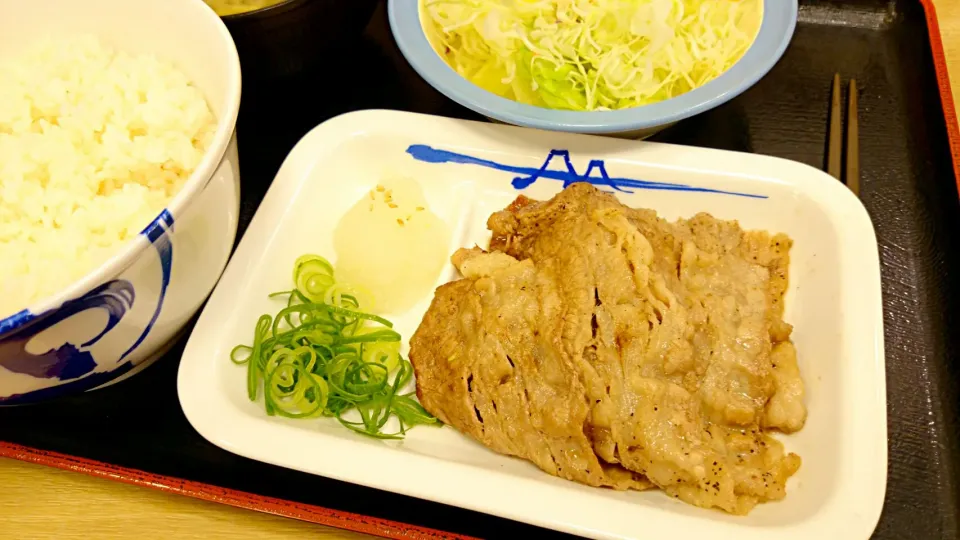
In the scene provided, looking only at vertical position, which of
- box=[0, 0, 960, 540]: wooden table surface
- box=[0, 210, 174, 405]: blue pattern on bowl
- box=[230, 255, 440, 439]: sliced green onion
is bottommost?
box=[0, 0, 960, 540]: wooden table surface

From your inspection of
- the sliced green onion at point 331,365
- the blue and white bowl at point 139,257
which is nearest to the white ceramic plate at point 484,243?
the sliced green onion at point 331,365

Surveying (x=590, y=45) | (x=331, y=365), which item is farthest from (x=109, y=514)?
(x=590, y=45)

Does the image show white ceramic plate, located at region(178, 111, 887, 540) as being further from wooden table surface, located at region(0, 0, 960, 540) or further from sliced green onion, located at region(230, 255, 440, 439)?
wooden table surface, located at region(0, 0, 960, 540)

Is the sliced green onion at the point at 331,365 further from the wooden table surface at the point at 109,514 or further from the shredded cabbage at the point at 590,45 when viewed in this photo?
the shredded cabbage at the point at 590,45

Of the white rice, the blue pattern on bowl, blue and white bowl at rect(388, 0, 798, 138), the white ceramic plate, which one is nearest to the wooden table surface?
the white ceramic plate

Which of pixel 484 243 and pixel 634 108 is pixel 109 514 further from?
pixel 634 108

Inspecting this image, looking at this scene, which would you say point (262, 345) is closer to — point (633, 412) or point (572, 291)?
point (572, 291)

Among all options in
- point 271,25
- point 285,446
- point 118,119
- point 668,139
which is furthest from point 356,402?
point 668,139
